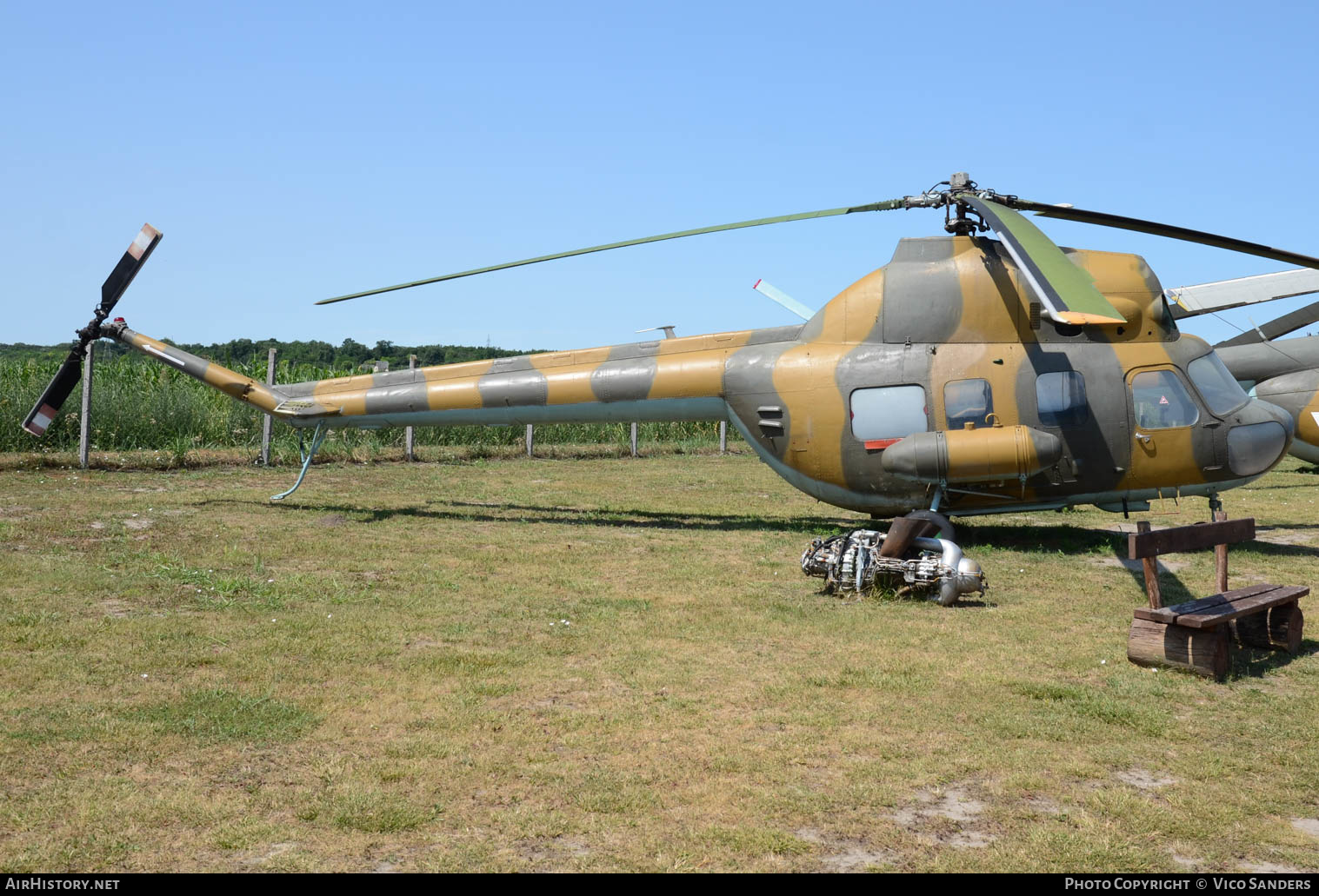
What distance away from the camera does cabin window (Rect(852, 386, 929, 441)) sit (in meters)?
11.5

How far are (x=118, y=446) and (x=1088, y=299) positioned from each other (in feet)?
65.7

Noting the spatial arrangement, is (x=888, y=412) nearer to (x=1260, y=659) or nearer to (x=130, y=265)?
(x=1260, y=659)

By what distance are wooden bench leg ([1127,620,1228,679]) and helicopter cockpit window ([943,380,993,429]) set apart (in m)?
4.22

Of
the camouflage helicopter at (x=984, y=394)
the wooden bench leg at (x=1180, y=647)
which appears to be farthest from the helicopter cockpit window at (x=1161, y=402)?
the wooden bench leg at (x=1180, y=647)

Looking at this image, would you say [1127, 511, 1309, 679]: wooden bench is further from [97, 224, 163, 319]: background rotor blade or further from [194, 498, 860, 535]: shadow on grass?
→ [97, 224, 163, 319]: background rotor blade

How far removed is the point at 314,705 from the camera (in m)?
6.11

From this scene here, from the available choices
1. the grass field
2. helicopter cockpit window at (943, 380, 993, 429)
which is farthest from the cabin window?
the grass field

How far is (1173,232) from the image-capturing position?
→ 10109 mm

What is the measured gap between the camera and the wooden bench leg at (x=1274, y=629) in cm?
749

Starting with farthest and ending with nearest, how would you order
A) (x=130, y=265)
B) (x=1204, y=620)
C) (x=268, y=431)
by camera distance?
(x=268, y=431) → (x=130, y=265) → (x=1204, y=620)

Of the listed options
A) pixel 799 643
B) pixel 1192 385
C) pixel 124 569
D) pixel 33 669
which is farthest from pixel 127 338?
pixel 1192 385

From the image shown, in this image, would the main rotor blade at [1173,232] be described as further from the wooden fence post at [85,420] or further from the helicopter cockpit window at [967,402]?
the wooden fence post at [85,420]

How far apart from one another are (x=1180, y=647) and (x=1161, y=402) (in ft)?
16.5

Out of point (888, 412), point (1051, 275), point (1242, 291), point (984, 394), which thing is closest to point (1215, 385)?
point (984, 394)
